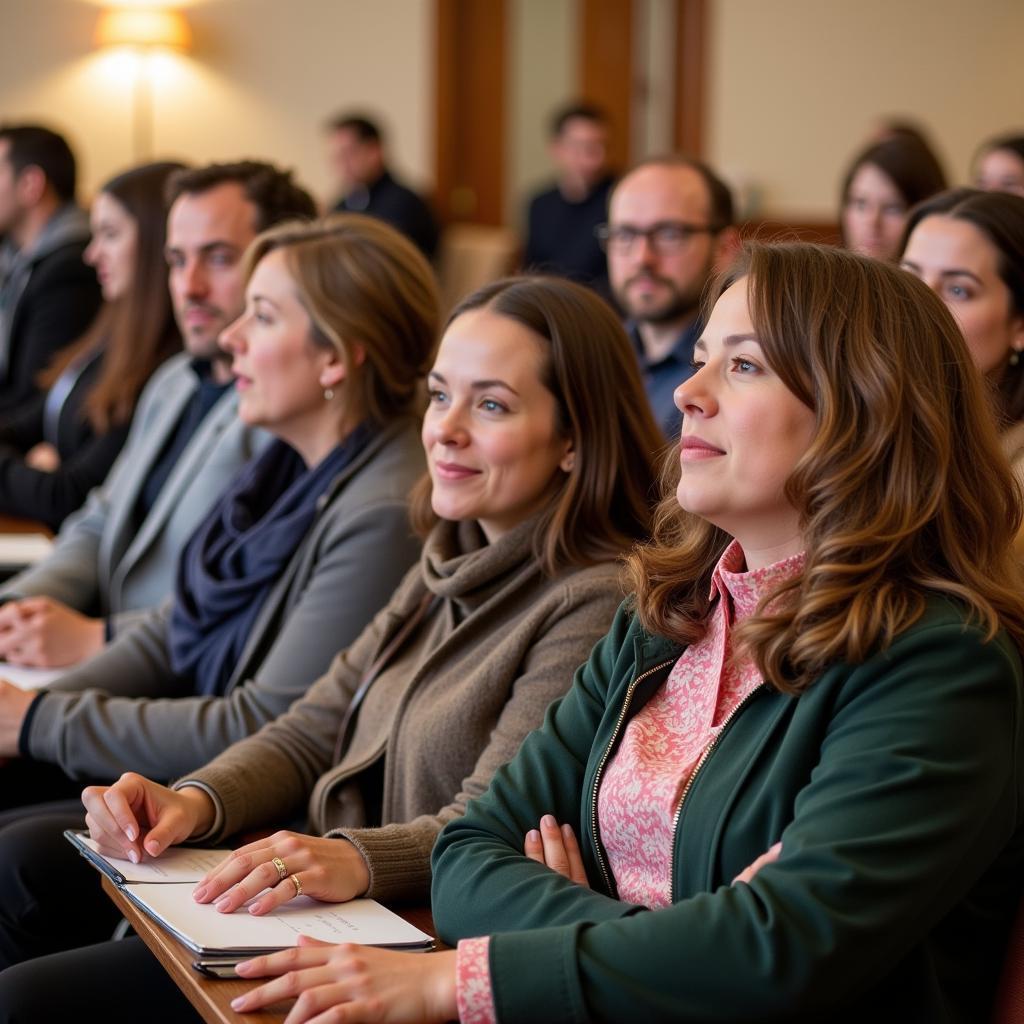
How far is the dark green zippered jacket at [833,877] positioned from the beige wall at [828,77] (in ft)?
22.9

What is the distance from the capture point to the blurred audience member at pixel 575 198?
7289mm

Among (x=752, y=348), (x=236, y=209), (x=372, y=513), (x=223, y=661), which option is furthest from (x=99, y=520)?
(x=752, y=348)

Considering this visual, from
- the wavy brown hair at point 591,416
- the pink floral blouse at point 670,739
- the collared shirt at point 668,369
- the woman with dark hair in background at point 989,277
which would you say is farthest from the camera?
the collared shirt at point 668,369

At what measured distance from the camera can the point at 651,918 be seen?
1183 mm

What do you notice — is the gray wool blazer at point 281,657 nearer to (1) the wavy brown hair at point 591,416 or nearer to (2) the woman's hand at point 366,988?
(1) the wavy brown hair at point 591,416

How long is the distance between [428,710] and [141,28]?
20.4ft

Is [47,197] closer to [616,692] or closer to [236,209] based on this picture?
[236,209]

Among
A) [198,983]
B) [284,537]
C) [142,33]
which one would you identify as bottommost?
[198,983]

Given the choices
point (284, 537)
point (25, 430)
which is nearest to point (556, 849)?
point (284, 537)

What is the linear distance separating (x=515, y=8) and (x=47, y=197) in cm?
374

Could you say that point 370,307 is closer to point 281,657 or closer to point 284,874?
point 281,657

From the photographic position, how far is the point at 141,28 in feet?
23.5

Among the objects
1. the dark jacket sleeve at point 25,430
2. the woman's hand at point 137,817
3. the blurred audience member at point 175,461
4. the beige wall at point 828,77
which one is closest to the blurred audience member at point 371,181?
the beige wall at point 828,77

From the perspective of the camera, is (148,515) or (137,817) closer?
(137,817)
